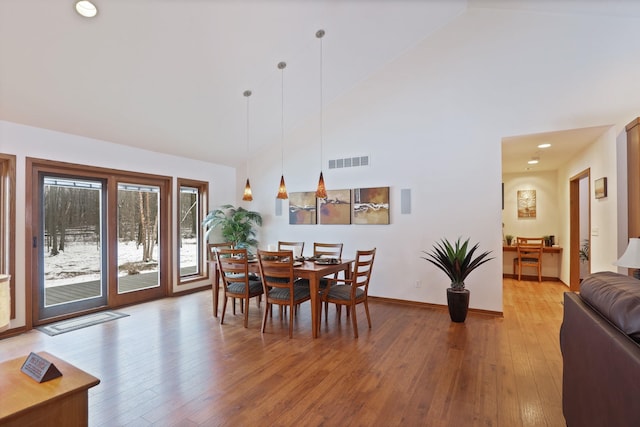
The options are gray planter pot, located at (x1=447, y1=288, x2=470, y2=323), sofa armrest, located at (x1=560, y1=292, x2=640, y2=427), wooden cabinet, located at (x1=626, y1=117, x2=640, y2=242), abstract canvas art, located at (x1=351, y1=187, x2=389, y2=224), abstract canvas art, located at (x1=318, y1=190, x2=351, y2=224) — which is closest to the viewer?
sofa armrest, located at (x1=560, y1=292, x2=640, y2=427)

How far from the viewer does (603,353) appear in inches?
49.1

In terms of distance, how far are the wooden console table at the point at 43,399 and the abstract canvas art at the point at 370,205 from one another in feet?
13.9

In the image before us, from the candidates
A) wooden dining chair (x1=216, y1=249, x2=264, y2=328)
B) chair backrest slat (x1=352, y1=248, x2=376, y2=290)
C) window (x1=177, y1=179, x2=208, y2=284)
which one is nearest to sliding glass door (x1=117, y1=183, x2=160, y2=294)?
window (x1=177, y1=179, x2=208, y2=284)

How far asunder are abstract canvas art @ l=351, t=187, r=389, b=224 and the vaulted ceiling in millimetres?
1822

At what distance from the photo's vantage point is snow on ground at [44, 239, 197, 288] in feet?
13.2

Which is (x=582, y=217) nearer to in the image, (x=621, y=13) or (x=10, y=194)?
(x=621, y=13)

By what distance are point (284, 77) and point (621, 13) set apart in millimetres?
4028

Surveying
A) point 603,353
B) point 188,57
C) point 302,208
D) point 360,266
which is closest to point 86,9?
point 188,57

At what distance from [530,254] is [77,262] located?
790 centimetres

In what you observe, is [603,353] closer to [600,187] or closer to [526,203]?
[600,187]

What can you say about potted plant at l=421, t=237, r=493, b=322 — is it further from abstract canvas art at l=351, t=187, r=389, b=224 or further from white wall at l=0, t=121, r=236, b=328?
white wall at l=0, t=121, r=236, b=328

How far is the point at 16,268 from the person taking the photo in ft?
11.7

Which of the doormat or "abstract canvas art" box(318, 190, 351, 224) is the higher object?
"abstract canvas art" box(318, 190, 351, 224)

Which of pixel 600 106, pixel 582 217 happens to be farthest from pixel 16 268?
pixel 582 217
